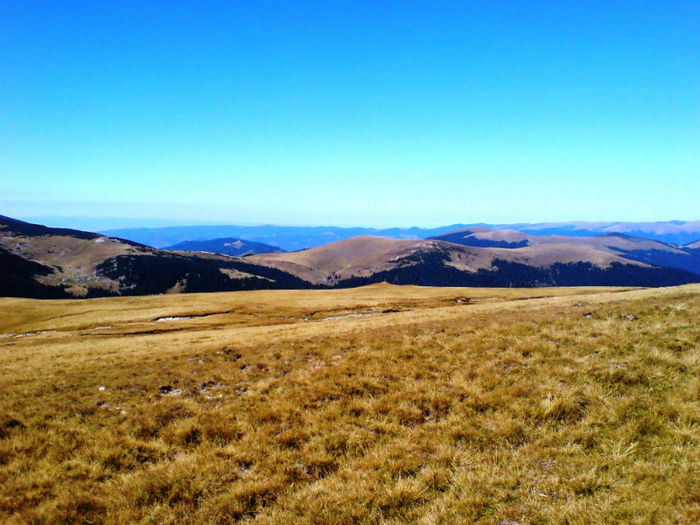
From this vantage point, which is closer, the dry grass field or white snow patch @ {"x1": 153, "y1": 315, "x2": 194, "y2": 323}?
the dry grass field

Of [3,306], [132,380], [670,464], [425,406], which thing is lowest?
[3,306]

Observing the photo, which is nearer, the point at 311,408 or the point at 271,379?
the point at 311,408

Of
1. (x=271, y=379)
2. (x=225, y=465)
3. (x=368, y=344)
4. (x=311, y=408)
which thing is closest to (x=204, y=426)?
(x=225, y=465)

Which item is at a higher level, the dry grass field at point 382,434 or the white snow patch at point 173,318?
the dry grass field at point 382,434

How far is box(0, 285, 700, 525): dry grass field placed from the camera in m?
6.48

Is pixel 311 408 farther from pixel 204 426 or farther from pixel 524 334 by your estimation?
pixel 524 334

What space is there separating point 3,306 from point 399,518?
87640mm

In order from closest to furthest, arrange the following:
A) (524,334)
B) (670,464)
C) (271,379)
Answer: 1. (670,464)
2. (271,379)
3. (524,334)

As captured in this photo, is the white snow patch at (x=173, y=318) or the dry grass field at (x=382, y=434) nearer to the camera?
the dry grass field at (x=382, y=434)

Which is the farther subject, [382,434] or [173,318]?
[173,318]

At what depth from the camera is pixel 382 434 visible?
923cm

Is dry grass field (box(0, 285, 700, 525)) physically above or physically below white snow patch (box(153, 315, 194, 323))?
above

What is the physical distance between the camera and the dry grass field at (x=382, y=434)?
6.48 meters

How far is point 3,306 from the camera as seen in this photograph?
202 feet
